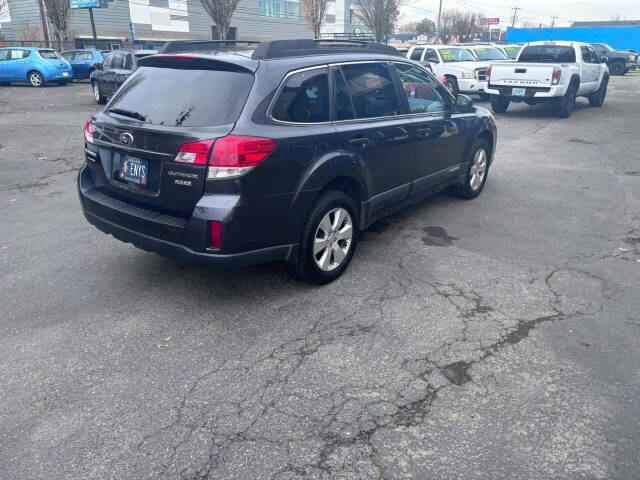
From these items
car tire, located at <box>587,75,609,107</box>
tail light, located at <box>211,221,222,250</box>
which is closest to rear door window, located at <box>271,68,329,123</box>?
tail light, located at <box>211,221,222,250</box>

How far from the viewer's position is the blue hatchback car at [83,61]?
79.0 ft

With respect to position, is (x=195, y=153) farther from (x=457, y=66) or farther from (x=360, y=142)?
(x=457, y=66)

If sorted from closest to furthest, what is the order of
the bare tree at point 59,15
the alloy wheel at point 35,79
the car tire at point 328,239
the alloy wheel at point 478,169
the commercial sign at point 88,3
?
the car tire at point 328,239 → the alloy wheel at point 478,169 → the alloy wheel at point 35,79 → the commercial sign at point 88,3 → the bare tree at point 59,15

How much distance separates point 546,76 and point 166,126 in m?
12.3

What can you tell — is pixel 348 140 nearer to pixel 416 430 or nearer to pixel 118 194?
pixel 118 194

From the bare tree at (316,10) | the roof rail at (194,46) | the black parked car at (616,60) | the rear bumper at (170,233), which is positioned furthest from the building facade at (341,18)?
the rear bumper at (170,233)

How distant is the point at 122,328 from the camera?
3637mm

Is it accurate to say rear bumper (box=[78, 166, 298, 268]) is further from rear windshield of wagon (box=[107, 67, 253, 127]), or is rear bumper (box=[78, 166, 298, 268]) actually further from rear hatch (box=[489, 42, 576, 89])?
rear hatch (box=[489, 42, 576, 89])

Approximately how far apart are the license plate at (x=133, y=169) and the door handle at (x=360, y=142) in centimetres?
162

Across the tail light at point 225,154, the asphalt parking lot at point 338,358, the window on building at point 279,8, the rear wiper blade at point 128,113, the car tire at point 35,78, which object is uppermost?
the window on building at point 279,8

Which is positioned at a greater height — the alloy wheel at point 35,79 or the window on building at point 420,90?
the window on building at point 420,90

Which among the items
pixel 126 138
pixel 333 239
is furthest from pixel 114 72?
pixel 333 239

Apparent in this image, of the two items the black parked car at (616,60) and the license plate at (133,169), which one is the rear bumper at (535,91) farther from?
the black parked car at (616,60)

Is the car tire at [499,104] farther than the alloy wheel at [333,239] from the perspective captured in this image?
Yes
